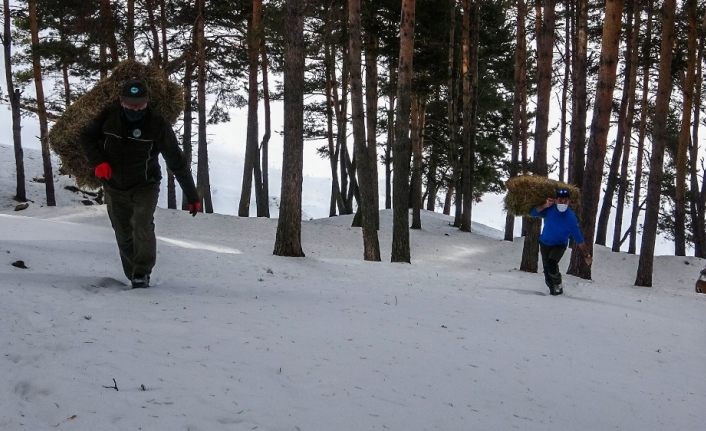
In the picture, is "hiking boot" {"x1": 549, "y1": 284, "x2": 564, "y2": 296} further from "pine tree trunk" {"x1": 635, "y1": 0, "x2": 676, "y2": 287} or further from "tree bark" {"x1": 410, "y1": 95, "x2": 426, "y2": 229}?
"tree bark" {"x1": 410, "y1": 95, "x2": 426, "y2": 229}

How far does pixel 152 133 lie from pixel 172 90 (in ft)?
9.38

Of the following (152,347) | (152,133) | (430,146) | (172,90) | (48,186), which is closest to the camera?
(152,347)

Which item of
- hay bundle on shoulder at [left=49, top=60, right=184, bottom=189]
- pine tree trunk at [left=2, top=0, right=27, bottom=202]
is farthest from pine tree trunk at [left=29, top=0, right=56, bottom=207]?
hay bundle on shoulder at [left=49, top=60, right=184, bottom=189]

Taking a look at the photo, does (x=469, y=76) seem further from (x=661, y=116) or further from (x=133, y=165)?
(x=133, y=165)

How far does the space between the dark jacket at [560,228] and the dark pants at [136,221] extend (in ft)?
18.1

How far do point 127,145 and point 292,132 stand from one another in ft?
15.0

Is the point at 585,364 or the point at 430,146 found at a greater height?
the point at 430,146

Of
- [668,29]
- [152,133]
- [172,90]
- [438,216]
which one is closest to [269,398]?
[152,133]

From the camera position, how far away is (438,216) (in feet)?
91.1

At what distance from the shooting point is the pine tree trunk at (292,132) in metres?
9.18

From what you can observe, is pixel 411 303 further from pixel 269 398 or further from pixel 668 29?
pixel 668 29

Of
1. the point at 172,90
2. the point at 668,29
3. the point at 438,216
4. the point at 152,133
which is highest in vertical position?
the point at 668,29

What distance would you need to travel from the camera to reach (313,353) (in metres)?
3.54

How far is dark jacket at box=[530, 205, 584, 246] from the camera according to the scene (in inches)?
310
